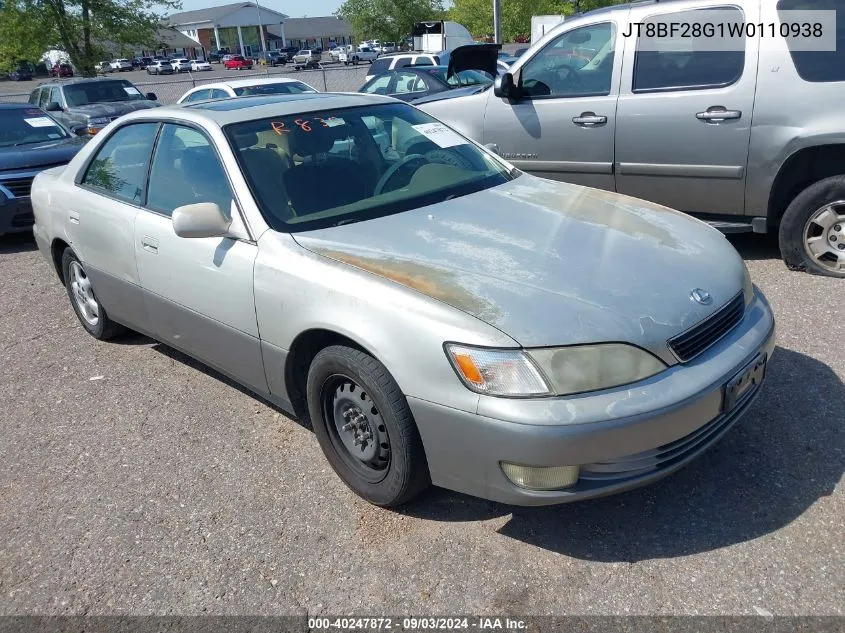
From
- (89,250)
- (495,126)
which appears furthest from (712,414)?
(495,126)

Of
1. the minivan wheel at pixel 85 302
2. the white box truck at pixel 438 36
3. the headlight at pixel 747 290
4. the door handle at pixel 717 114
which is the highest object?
the white box truck at pixel 438 36

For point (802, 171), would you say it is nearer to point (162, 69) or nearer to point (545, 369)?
point (545, 369)

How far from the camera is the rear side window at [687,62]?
528 centimetres

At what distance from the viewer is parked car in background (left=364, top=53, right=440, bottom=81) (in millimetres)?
17156

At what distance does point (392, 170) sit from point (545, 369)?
1719mm

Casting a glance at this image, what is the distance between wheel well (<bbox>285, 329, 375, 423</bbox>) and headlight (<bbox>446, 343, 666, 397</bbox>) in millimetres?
586

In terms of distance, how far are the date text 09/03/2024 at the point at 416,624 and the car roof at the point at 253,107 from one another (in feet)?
7.95

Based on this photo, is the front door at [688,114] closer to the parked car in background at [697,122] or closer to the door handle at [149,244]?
the parked car in background at [697,122]

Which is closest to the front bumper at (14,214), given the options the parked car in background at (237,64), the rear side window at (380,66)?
the rear side window at (380,66)

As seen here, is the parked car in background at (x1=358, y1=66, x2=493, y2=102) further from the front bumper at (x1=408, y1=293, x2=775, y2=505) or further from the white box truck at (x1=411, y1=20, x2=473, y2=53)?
the white box truck at (x1=411, y1=20, x2=473, y2=53)

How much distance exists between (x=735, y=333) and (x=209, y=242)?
Result: 239cm

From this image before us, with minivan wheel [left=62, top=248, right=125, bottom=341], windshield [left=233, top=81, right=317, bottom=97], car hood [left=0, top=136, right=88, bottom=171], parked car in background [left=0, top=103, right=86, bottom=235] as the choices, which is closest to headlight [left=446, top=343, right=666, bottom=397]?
minivan wheel [left=62, top=248, right=125, bottom=341]

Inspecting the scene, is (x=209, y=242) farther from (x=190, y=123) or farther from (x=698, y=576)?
(x=698, y=576)

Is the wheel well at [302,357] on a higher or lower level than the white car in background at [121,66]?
lower
